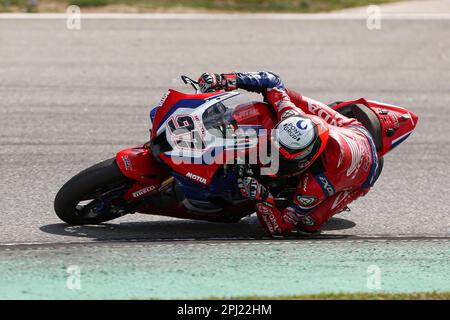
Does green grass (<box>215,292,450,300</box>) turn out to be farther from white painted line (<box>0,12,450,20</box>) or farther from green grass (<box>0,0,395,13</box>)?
green grass (<box>0,0,395,13</box>)

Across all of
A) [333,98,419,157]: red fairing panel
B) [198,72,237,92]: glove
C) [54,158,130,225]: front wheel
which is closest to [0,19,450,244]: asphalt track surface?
[54,158,130,225]: front wheel

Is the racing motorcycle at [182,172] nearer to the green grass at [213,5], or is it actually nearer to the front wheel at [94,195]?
the front wheel at [94,195]

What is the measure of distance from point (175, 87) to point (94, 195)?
555cm

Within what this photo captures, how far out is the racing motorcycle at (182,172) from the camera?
732cm

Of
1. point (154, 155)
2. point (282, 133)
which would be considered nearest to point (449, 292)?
point (282, 133)

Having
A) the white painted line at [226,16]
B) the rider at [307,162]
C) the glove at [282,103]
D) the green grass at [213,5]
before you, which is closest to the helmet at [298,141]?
the rider at [307,162]

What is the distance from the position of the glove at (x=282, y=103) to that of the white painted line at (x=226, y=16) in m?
9.32

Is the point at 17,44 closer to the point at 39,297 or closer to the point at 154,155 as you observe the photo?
the point at 154,155

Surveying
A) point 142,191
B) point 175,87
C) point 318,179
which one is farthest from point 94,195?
point 175,87

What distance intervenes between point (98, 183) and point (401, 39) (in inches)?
377

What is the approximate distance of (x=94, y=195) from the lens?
7.47 meters

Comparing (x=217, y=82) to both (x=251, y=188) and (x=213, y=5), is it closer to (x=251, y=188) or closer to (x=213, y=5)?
(x=251, y=188)

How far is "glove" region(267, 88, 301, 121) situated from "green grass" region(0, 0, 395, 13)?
9991mm

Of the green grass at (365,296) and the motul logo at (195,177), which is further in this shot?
the motul logo at (195,177)
